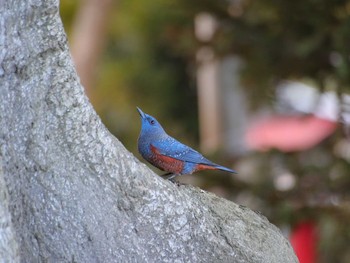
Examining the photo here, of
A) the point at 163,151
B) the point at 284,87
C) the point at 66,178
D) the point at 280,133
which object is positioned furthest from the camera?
the point at 280,133

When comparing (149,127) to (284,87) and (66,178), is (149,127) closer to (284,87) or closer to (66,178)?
(66,178)

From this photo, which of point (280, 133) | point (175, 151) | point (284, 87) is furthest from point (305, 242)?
point (175, 151)

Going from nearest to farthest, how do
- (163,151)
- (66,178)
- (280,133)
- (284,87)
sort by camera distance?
(66,178) < (163,151) < (284,87) < (280,133)

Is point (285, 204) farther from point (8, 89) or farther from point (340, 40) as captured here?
point (8, 89)

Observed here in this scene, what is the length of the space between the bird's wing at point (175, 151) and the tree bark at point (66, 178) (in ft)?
1.00

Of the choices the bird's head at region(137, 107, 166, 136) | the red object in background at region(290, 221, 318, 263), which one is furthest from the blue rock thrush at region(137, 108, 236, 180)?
the red object in background at region(290, 221, 318, 263)

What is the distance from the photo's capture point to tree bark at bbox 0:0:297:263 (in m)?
3.88

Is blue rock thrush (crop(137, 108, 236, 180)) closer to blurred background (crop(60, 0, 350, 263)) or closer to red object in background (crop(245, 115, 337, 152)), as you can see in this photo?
blurred background (crop(60, 0, 350, 263))

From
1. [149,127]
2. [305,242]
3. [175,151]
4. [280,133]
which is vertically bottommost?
[280,133]

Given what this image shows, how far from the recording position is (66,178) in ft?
13.0

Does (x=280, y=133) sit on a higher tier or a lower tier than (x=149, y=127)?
lower

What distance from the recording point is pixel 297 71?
8773 millimetres

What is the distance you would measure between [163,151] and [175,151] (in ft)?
0.19

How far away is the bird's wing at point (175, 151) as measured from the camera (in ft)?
14.5
